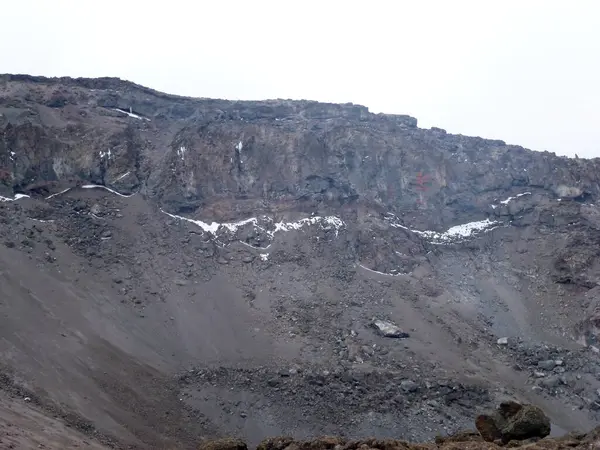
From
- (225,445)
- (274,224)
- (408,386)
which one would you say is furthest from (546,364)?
(225,445)

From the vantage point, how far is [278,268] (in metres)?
52.3

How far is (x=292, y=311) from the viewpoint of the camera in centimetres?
4644

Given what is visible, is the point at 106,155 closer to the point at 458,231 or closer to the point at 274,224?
the point at 274,224

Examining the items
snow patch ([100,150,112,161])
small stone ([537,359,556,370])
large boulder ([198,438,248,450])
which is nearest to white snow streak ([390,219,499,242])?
small stone ([537,359,556,370])

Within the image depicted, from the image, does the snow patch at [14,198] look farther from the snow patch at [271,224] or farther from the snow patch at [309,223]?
the snow patch at [309,223]

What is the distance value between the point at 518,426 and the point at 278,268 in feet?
111

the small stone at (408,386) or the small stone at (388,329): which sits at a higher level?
the small stone at (388,329)

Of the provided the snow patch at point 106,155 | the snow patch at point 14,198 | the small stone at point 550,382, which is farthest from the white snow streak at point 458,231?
the snow patch at point 14,198

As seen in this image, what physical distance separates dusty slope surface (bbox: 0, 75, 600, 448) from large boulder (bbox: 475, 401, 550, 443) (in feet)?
44.6

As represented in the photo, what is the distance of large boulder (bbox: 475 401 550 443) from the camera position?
20250mm

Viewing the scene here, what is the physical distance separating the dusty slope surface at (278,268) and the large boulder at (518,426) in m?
13.6

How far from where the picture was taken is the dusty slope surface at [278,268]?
34.8 meters

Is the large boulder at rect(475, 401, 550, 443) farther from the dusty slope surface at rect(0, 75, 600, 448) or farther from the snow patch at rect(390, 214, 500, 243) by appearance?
the snow patch at rect(390, 214, 500, 243)

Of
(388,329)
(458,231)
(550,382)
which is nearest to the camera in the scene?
(550,382)
